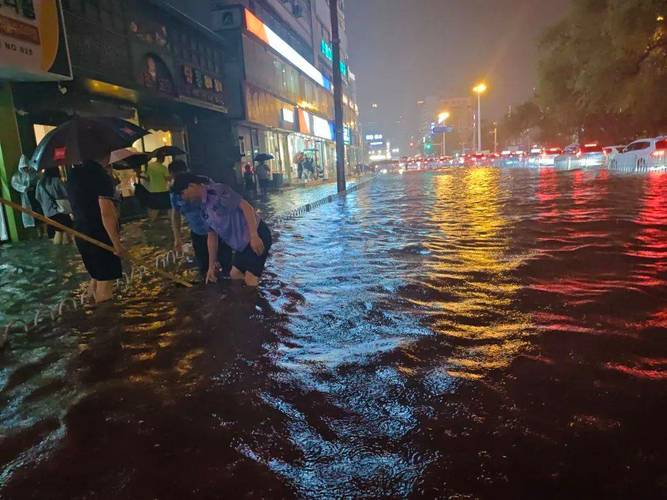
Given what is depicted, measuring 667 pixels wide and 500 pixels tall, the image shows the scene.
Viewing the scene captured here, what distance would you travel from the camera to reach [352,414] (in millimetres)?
3119

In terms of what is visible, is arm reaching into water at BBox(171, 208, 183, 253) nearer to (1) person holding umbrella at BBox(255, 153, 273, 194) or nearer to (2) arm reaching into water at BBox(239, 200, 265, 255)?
(2) arm reaching into water at BBox(239, 200, 265, 255)

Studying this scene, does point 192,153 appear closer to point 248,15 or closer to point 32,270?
point 248,15

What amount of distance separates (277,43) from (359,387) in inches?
1330

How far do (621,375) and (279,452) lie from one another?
2286mm

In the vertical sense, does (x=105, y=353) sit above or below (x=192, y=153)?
below

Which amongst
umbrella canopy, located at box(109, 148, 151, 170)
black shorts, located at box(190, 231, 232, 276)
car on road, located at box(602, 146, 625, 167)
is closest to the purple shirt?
black shorts, located at box(190, 231, 232, 276)

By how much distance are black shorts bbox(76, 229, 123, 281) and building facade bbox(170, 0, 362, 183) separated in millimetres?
21555

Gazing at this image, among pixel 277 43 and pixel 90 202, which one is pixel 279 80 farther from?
pixel 90 202

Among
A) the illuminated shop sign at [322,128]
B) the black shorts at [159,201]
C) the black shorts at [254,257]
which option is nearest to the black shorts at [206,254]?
the black shorts at [254,257]

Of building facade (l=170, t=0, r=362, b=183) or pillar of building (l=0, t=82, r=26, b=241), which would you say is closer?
pillar of building (l=0, t=82, r=26, b=241)

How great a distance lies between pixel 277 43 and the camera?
33688 mm

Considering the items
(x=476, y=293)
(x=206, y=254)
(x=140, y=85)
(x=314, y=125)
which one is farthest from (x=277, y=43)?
(x=476, y=293)

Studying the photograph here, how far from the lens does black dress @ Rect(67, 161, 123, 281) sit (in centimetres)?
553

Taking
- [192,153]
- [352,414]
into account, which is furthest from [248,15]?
[352,414]
